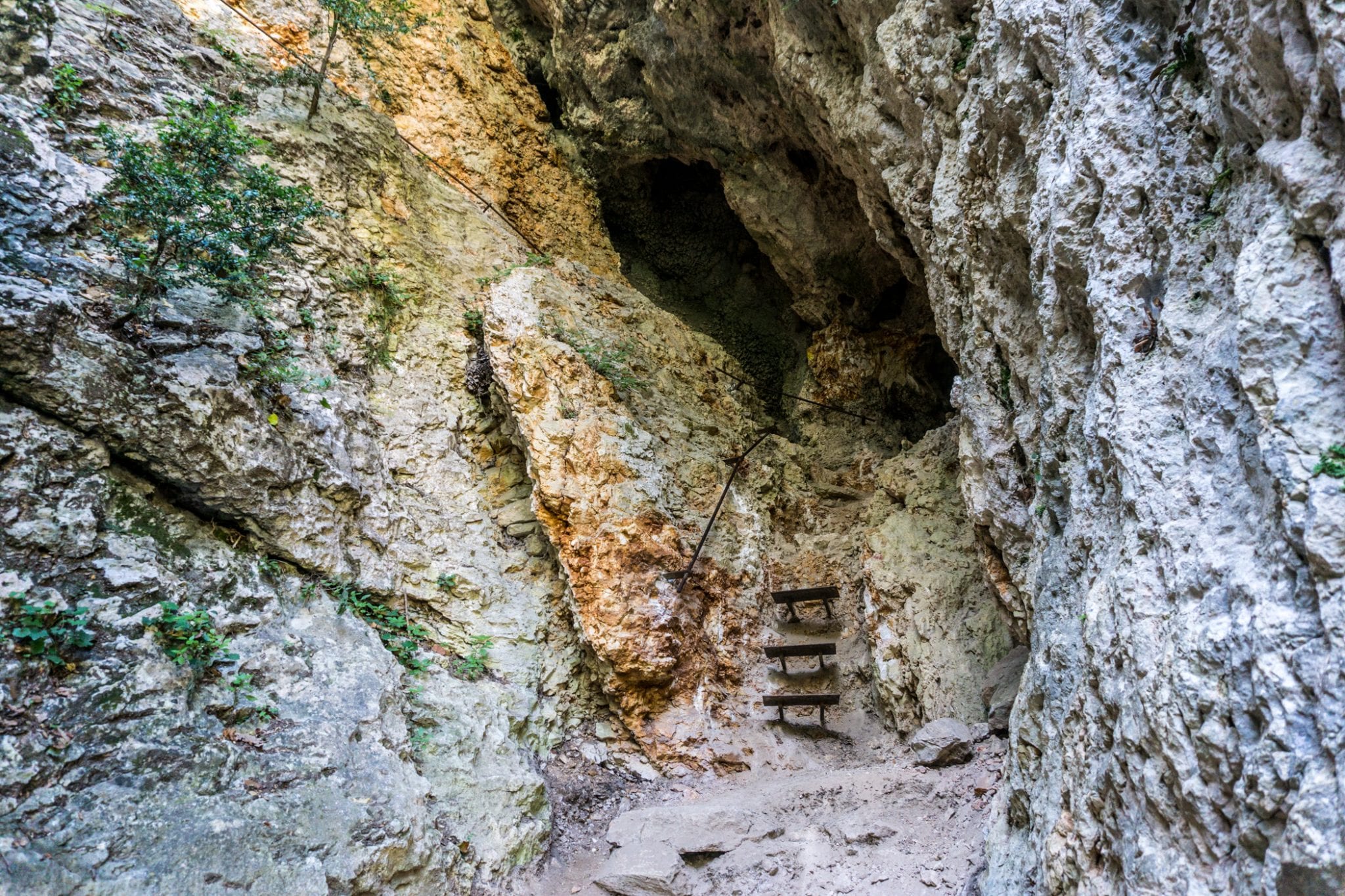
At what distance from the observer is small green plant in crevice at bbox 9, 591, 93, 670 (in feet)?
11.9

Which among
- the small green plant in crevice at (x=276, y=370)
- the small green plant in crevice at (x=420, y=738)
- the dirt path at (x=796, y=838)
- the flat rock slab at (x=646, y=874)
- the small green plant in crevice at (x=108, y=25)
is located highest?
the small green plant in crevice at (x=108, y=25)

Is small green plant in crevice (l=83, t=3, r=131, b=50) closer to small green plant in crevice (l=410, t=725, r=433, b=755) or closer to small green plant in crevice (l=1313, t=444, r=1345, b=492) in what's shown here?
small green plant in crevice (l=410, t=725, r=433, b=755)

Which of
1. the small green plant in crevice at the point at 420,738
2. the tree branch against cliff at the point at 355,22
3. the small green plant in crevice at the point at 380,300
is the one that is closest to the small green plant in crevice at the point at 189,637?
the small green plant in crevice at the point at 420,738

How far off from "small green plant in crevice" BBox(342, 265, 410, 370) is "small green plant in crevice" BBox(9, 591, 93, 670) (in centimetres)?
385

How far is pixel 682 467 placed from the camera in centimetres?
799

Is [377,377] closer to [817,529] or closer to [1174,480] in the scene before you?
[817,529]

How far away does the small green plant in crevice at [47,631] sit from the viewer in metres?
3.63

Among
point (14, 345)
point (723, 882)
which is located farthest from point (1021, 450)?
point (14, 345)

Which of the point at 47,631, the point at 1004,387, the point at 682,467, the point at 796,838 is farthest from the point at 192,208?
the point at 796,838

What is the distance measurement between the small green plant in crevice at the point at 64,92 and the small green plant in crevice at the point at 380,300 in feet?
8.10

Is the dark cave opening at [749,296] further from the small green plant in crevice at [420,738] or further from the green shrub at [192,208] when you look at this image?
the small green plant in crevice at [420,738]

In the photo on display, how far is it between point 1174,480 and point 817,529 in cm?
610

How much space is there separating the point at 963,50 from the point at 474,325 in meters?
5.66

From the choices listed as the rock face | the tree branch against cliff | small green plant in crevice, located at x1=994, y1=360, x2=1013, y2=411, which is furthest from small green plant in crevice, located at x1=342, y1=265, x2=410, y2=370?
small green plant in crevice, located at x1=994, y1=360, x2=1013, y2=411
